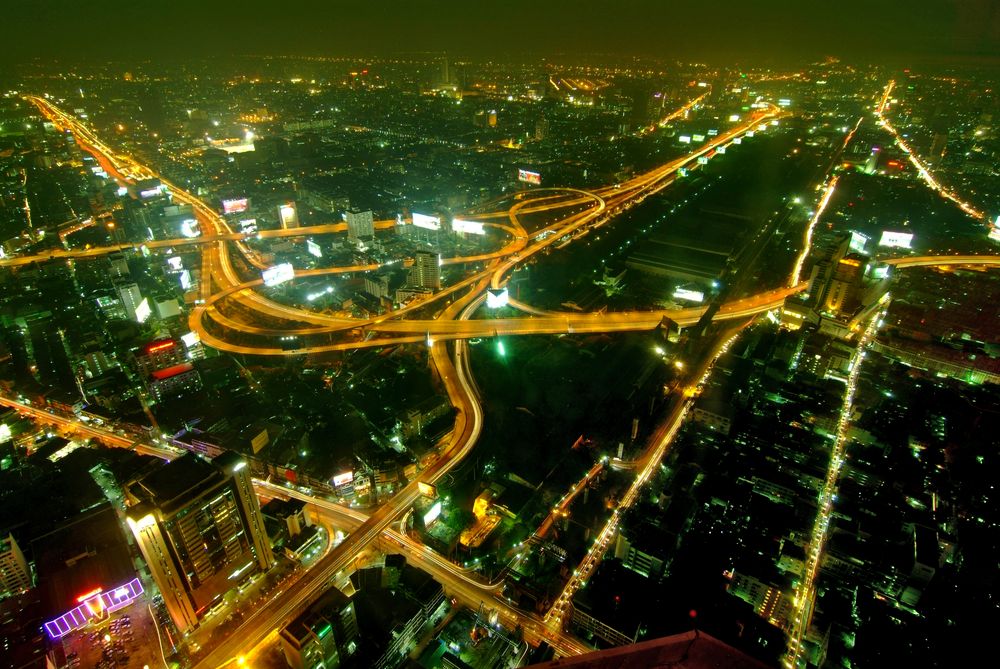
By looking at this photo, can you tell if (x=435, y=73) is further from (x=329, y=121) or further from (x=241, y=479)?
(x=241, y=479)

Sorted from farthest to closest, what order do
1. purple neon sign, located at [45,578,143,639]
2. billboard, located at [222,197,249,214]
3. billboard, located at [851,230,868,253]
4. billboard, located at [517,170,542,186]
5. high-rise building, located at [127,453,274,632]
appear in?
billboard, located at [517,170,542,186], billboard, located at [222,197,249,214], billboard, located at [851,230,868,253], purple neon sign, located at [45,578,143,639], high-rise building, located at [127,453,274,632]

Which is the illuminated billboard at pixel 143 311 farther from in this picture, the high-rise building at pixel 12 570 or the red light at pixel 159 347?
the high-rise building at pixel 12 570

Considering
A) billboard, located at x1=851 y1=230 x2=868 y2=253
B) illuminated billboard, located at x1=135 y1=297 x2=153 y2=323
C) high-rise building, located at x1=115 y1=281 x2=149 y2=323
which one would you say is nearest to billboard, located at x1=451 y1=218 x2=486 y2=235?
illuminated billboard, located at x1=135 y1=297 x2=153 y2=323

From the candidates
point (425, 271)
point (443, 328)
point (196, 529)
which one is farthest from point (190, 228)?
point (196, 529)

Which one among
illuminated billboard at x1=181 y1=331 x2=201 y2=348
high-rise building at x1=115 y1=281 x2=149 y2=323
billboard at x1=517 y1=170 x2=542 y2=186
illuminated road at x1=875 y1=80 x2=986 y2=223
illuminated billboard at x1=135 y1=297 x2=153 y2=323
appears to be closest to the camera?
illuminated billboard at x1=181 y1=331 x2=201 y2=348

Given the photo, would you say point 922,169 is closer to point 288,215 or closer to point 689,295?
point 689,295

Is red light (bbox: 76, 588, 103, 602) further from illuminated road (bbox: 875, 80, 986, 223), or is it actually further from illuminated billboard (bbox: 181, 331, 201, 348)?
illuminated road (bbox: 875, 80, 986, 223)

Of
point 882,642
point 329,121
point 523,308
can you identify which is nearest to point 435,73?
point 329,121

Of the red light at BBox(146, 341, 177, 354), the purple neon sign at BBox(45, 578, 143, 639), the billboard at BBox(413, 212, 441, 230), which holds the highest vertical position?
the billboard at BBox(413, 212, 441, 230)
